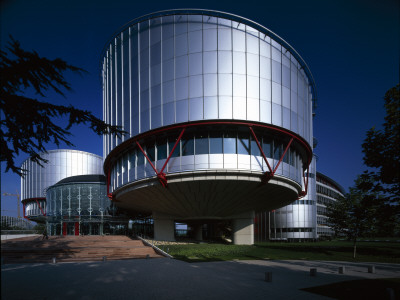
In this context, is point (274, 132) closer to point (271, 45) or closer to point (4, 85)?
point (271, 45)

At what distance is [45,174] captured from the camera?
73688 mm

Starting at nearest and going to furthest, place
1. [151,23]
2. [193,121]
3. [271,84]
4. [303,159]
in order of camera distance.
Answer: [193,121] → [271,84] → [151,23] → [303,159]

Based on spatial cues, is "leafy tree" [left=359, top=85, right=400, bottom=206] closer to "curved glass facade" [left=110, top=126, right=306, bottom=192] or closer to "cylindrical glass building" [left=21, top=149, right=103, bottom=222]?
"curved glass facade" [left=110, top=126, right=306, bottom=192]

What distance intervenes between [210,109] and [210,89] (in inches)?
74.1

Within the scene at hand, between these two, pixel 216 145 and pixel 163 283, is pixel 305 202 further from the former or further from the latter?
pixel 163 283

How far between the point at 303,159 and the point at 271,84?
40.2ft

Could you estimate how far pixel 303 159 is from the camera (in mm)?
32750

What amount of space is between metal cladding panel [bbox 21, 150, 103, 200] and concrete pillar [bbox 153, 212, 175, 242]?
164 feet

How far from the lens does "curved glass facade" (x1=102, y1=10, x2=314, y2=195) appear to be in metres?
23.8

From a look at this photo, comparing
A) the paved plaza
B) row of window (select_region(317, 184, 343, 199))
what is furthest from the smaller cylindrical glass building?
row of window (select_region(317, 184, 343, 199))

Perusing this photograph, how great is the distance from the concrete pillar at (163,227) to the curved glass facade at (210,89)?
10.3 meters

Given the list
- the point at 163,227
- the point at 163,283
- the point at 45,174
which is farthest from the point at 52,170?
the point at 163,283

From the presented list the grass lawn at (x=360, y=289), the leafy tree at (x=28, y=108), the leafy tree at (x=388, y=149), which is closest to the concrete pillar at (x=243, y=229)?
the grass lawn at (x=360, y=289)

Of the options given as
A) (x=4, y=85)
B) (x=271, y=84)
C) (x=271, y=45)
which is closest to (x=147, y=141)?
(x=271, y=84)
